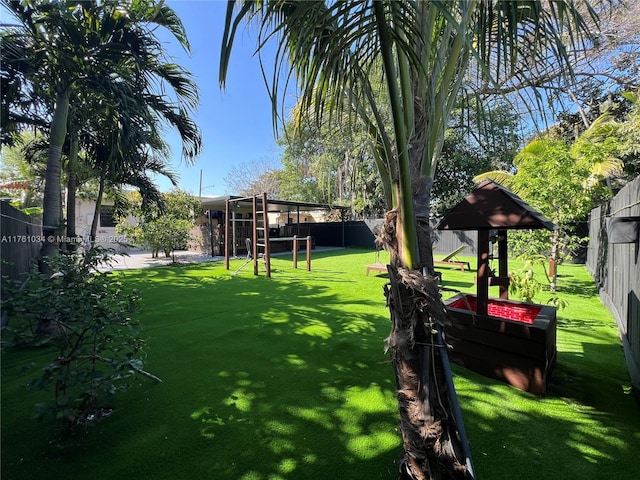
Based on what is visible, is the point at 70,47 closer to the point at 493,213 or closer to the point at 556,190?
the point at 493,213

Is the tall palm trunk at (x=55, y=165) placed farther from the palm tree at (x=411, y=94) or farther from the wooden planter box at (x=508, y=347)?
the wooden planter box at (x=508, y=347)

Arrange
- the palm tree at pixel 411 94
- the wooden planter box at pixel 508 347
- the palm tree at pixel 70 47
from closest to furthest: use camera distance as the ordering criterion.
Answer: the palm tree at pixel 411 94, the wooden planter box at pixel 508 347, the palm tree at pixel 70 47

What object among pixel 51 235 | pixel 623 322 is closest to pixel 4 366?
pixel 51 235

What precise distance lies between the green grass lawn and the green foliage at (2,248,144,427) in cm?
17

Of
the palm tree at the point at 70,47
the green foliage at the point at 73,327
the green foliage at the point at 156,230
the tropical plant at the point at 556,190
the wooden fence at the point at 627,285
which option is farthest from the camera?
the green foliage at the point at 156,230

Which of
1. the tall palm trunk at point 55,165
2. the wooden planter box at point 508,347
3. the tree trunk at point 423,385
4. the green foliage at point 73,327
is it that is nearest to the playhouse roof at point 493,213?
the wooden planter box at point 508,347

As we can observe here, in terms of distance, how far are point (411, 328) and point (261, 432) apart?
142 cm

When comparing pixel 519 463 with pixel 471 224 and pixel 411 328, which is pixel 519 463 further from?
pixel 471 224

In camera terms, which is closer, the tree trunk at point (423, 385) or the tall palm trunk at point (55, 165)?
the tree trunk at point (423, 385)

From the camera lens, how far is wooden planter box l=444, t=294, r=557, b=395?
2.47 meters

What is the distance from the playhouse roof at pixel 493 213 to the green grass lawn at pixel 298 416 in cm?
142

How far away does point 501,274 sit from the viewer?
3367mm

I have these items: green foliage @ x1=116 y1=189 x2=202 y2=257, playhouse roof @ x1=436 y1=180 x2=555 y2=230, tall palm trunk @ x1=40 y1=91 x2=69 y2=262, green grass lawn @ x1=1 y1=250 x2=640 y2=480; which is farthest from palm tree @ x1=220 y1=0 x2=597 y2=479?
green foliage @ x1=116 y1=189 x2=202 y2=257

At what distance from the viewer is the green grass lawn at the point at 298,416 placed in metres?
Result: 1.77
